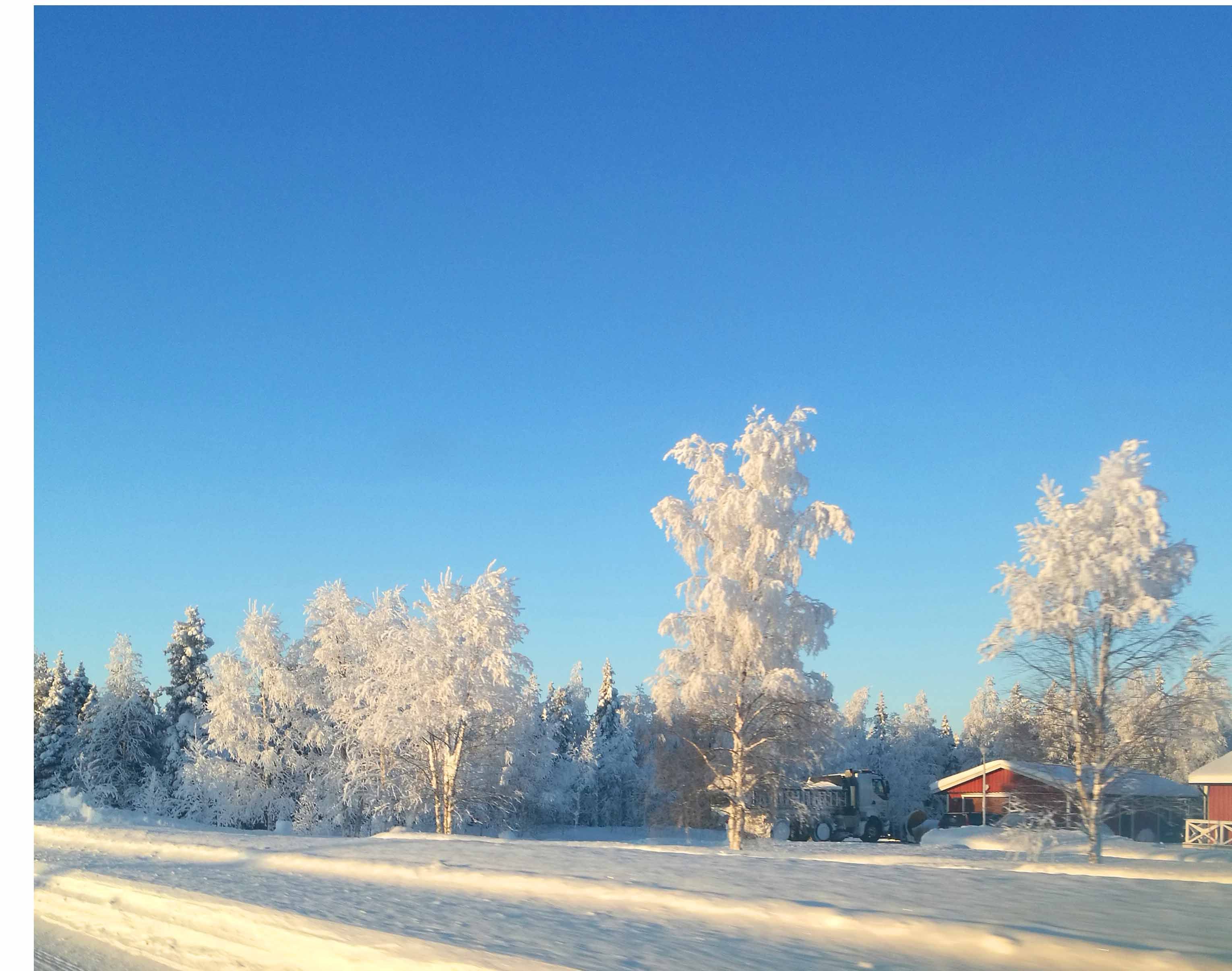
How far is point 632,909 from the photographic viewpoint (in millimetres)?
10938

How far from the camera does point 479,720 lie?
3500 centimetres

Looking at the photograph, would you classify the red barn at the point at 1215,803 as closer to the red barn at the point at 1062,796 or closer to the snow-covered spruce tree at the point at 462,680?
the red barn at the point at 1062,796

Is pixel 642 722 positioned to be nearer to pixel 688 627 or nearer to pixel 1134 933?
pixel 688 627

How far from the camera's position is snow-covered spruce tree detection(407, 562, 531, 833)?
33.8 metres

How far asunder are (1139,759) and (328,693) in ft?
115

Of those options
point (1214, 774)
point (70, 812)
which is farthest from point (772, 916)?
point (70, 812)

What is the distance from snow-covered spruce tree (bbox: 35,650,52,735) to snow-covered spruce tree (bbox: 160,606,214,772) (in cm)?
1202

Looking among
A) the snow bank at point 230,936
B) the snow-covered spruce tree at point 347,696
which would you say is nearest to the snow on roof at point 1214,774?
the snow-covered spruce tree at point 347,696

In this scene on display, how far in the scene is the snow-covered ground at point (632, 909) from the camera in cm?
809

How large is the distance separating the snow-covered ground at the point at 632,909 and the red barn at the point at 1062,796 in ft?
3.60

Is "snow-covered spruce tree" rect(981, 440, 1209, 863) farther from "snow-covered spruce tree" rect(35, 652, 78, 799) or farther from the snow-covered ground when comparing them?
"snow-covered spruce tree" rect(35, 652, 78, 799)

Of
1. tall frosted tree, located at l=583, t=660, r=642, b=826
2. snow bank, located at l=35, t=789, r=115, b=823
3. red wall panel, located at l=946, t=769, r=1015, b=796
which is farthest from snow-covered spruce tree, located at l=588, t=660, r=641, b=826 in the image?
snow bank, located at l=35, t=789, r=115, b=823
